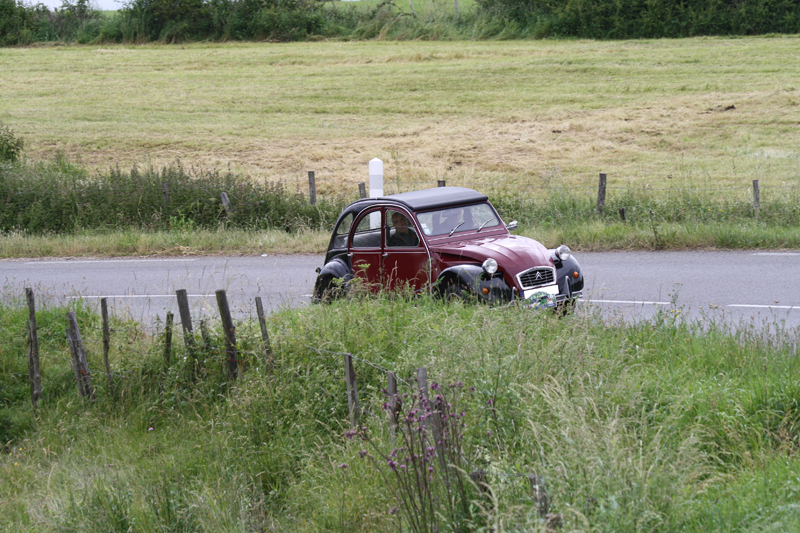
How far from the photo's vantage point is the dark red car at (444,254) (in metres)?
8.50

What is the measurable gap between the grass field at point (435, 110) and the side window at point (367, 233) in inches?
407

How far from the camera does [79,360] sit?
742cm

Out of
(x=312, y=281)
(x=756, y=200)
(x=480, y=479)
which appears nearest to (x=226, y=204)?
(x=312, y=281)

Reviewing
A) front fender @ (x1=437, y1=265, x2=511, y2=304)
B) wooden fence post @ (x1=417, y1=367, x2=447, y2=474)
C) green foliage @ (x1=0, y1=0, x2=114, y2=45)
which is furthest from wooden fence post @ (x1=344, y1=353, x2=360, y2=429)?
green foliage @ (x1=0, y1=0, x2=114, y2=45)

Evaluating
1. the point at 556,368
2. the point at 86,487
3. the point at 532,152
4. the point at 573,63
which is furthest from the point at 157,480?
the point at 573,63

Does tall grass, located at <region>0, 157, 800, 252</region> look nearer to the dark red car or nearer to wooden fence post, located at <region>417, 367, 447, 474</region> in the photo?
the dark red car

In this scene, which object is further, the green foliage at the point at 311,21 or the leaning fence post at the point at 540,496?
the green foliage at the point at 311,21

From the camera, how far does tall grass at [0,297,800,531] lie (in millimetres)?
3984

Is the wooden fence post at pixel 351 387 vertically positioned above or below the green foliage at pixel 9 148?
below

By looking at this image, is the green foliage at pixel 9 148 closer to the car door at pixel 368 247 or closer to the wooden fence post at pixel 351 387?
the car door at pixel 368 247

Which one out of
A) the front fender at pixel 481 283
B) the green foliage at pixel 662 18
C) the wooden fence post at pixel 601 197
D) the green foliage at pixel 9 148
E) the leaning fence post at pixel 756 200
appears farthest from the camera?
the green foliage at pixel 662 18

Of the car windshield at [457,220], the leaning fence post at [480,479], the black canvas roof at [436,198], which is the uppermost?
the black canvas roof at [436,198]

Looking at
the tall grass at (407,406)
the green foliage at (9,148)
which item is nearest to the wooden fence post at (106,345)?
the tall grass at (407,406)

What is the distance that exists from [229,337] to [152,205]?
41.9 ft
